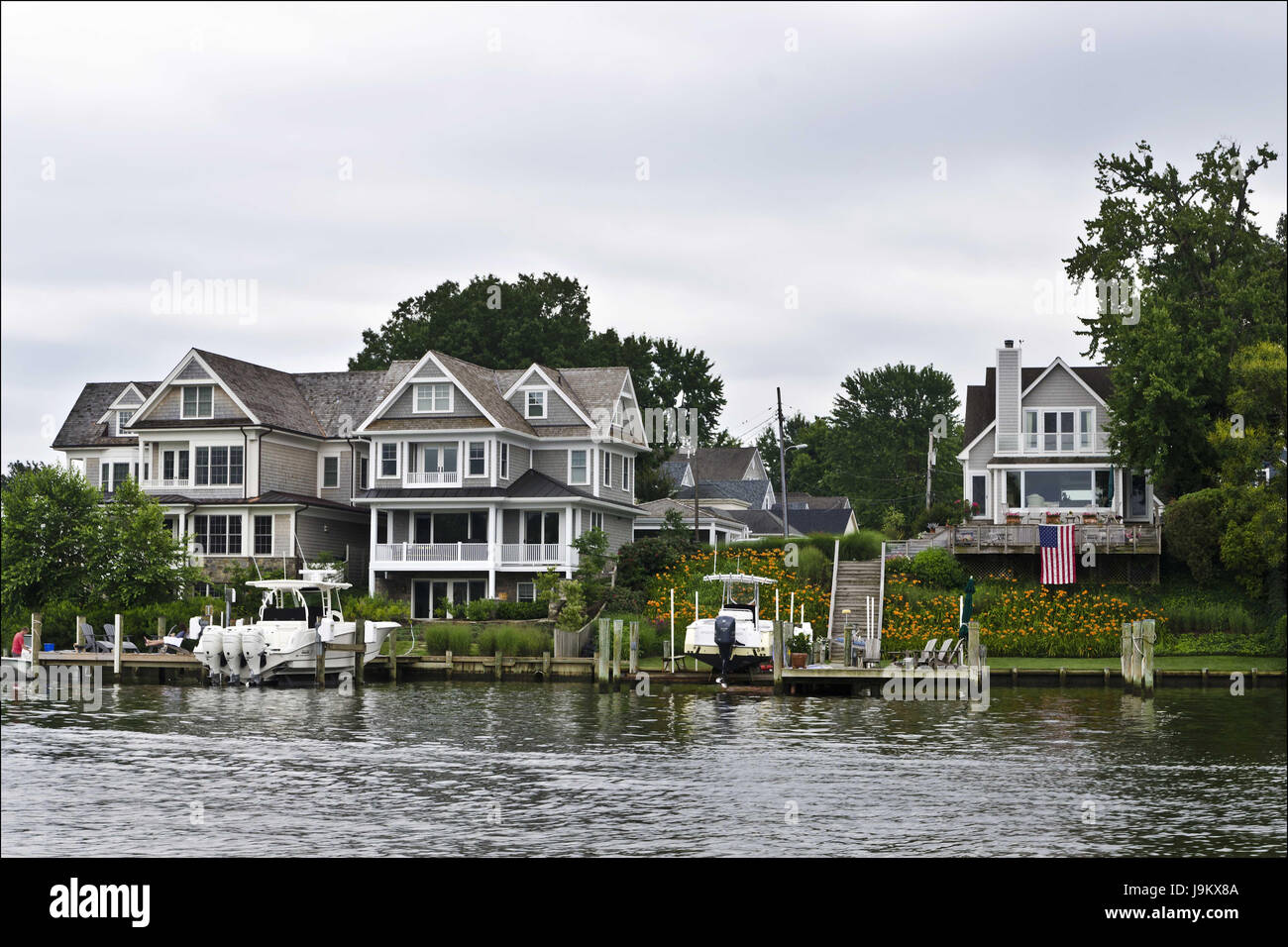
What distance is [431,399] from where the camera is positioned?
2576 inches

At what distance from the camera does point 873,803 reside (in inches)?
951

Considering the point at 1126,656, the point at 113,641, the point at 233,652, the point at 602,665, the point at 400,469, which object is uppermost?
the point at 400,469

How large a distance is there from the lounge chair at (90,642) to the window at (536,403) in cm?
2431

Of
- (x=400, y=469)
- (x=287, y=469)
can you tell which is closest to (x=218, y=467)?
(x=287, y=469)

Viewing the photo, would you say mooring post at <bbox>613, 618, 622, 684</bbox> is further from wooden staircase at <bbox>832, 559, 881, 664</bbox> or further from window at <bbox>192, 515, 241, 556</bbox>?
window at <bbox>192, 515, 241, 556</bbox>

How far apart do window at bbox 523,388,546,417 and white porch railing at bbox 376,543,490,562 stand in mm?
8687

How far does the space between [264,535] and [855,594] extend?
1107 inches

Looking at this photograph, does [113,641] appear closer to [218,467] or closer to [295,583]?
[295,583]

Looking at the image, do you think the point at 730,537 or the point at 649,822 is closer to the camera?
the point at 649,822

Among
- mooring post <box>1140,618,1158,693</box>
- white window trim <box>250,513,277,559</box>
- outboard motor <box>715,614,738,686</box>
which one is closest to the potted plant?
outboard motor <box>715,614,738,686</box>

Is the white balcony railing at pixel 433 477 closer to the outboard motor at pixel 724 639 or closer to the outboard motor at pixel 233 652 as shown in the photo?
the outboard motor at pixel 233 652
